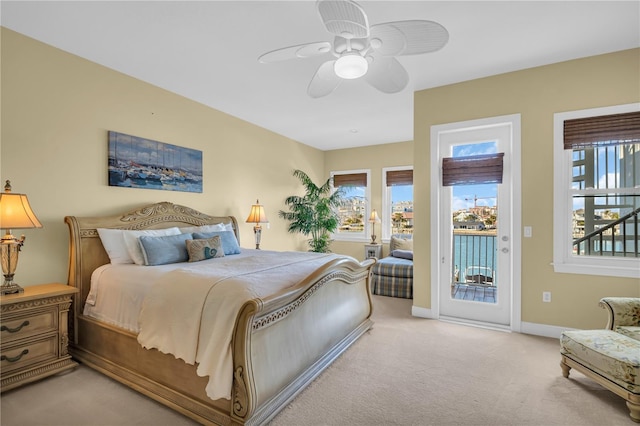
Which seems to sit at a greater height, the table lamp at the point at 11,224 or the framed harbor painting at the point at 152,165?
the framed harbor painting at the point at 152,165

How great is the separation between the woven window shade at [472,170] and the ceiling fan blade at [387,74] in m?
1.75

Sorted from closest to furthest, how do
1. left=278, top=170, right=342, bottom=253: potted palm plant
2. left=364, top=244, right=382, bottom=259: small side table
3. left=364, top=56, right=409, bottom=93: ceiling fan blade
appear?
left=364, top=56, right=409, bottom=93: ceiling fan blade, left=278, top=170, right=342, bottom=253: potted palm plant, left=364, top=244, right=382, bottom=259: small side table

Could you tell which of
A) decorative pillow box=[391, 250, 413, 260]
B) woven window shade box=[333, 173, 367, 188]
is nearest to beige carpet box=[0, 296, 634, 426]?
decorative pillow box=[391, 250, 413, 260]

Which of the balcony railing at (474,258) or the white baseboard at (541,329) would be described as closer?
the white baseboard at (541,329)

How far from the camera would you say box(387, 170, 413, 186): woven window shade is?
20.5ft

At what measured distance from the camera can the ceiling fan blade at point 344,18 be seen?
155 centimetres

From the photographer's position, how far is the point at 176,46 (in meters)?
2.84

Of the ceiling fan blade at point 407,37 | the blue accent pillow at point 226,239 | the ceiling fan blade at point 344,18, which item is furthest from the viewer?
the blue accent pillow at point 226,239

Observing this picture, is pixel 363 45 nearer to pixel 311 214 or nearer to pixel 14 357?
pixel 14 357

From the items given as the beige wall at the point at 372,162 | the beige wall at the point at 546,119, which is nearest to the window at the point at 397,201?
the beige wall at the point at 372,162

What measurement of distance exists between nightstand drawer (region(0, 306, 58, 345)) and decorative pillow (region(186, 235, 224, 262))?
112 cm

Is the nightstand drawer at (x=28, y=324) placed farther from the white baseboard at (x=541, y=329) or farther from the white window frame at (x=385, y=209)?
the white window frame at (x=385, y=209)

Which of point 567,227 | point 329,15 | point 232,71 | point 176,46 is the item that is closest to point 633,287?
point 567,227

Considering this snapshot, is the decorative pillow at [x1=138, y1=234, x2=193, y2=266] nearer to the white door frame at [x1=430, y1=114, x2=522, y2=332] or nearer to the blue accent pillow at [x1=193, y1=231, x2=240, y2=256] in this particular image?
the blue accent pillow at [x1=193, y1=231, x2=240, y2=256]
